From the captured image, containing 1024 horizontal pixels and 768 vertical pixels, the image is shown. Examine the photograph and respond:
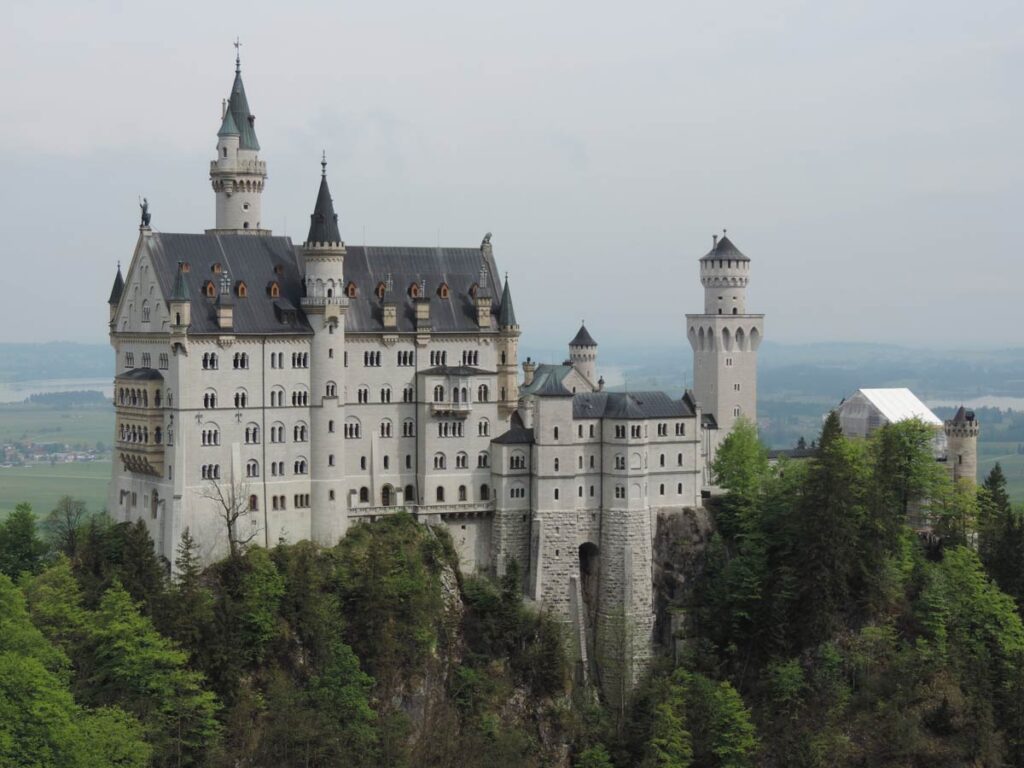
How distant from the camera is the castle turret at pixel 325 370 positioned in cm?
10031

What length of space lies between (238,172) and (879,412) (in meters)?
47.6

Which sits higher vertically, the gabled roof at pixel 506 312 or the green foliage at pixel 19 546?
the gabled roof at pixel 506 312

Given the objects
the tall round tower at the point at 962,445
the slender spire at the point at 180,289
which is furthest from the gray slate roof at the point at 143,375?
the tall round tower at the point at 962,445

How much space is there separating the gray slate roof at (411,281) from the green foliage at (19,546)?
77.0ft

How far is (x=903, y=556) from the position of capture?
109 metres

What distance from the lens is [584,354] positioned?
118 m

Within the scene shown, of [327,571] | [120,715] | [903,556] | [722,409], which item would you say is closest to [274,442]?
[327,571]

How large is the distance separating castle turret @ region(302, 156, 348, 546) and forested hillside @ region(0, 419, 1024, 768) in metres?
2.45

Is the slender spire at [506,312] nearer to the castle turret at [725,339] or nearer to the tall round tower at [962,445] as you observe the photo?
the castle turret at [725,339]

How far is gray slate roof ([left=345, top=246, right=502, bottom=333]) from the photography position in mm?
104312

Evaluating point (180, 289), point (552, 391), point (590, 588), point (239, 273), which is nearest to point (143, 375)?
point (180, 289)

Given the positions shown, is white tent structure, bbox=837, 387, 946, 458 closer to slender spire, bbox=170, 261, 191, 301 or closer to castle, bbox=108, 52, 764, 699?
castle, bbox=108, 52, 764, 699

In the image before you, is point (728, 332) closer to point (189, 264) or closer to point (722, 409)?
point (722, 409)

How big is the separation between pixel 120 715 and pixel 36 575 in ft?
68.7
